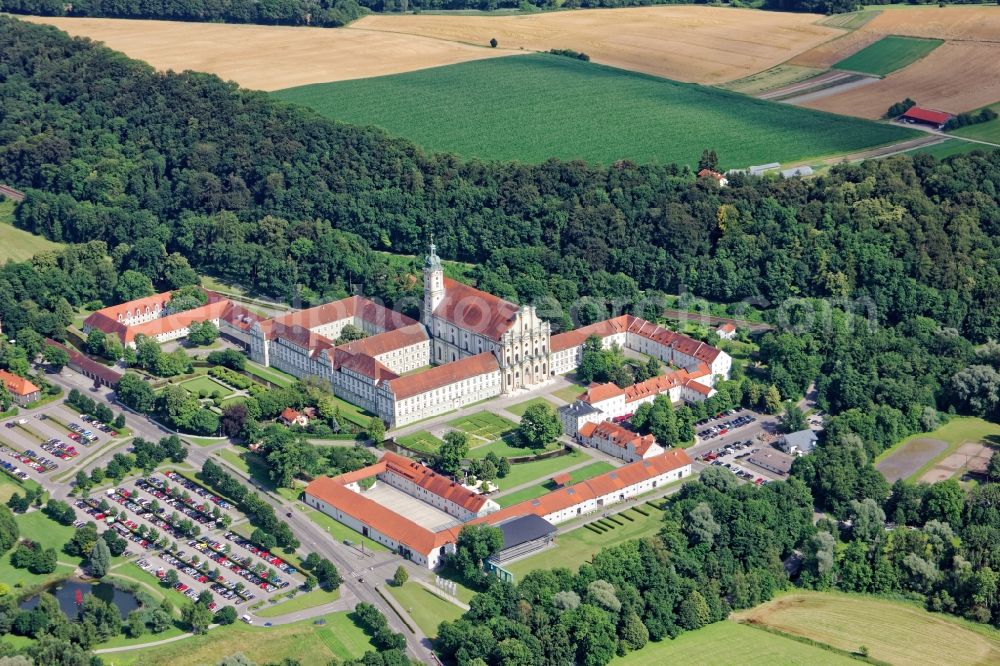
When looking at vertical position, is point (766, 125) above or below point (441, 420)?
above

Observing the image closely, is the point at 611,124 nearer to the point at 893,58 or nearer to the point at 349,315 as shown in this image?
the point at 893,58

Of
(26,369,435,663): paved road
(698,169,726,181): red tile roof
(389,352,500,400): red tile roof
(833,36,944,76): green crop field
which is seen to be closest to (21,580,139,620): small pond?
(26,369,435,663): paved road

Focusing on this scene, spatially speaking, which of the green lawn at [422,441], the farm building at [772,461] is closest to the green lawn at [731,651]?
the farm building at [772,461]

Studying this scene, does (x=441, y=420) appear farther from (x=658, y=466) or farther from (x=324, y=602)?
(x=324, y=602)

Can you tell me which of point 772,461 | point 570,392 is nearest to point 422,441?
point 570,392

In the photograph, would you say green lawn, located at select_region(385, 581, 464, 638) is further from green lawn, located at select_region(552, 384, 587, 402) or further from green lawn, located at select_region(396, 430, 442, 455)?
green lawn, located at select_region(552, 384, 587, 402)

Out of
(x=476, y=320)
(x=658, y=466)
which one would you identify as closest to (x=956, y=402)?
(x=658, y=466)

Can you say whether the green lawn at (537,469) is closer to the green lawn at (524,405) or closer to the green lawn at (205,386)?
the green lawn at (524,405)
